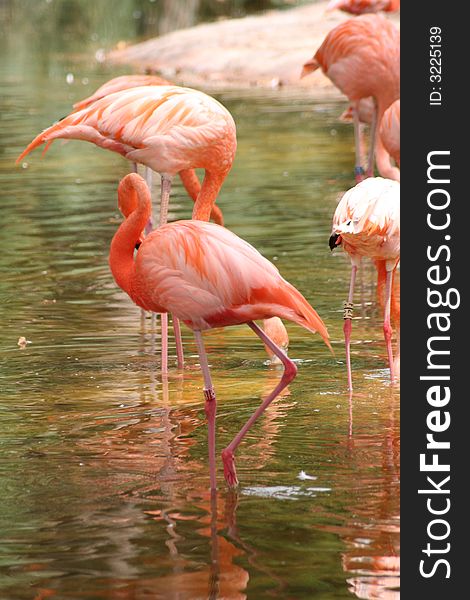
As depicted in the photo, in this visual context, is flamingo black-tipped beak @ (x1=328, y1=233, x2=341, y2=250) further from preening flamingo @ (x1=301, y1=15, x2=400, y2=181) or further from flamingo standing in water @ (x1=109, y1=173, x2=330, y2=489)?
preening flamingo @ (x1=301, y1=15, x2=400, y2=181)

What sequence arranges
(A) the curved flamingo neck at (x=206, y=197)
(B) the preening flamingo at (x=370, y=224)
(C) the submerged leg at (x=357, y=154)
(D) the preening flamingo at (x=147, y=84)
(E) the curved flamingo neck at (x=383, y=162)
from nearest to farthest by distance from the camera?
(B) the preening flamingo at (x=370, y=224) < (A) the curved flamingo neck at (x=206, y=197) < (D) the preening flamingo at (x=147, y=84) < (E) the curved flamingo neck at (x=383, y=162) < (C) the submerged leg at (x=357, y=154)

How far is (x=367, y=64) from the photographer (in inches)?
350

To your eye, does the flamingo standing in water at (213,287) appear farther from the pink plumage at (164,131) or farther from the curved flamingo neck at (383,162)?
the curved flamingo neck at (383,162)

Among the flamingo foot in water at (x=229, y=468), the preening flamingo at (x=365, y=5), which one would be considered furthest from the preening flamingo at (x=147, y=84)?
the preening flamingo at (x=365, y=5)

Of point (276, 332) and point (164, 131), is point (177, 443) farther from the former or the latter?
point (164, 131)

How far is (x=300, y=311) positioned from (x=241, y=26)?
15.9m

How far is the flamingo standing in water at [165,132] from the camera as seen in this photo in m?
6.12

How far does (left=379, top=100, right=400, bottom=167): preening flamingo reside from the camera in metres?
7.96

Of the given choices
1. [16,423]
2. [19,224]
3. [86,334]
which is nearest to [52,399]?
[16,423]

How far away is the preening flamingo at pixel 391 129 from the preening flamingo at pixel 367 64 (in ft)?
1.75

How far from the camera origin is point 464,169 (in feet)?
14.8

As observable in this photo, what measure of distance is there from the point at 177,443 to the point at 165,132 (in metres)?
1.72

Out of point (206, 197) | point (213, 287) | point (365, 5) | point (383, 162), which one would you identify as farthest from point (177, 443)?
point (365, 5)

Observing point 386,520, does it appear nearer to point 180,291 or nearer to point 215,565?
point 215,565
